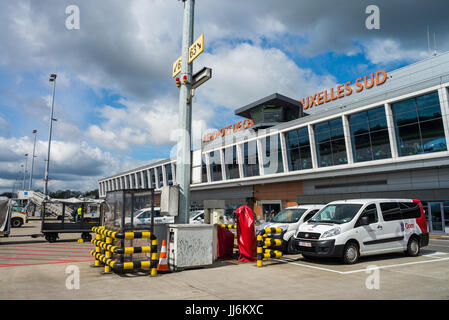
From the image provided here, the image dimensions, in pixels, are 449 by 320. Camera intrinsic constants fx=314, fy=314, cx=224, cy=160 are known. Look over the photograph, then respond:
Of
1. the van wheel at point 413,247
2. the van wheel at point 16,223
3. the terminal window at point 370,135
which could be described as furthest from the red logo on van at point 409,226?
the van wheel at point 16,223

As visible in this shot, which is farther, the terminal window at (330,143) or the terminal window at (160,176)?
the terminal window at (160,176)

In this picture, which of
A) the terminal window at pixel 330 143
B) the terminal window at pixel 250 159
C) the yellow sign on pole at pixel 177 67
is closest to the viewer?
the yellow sign on pole at pixel 177 67

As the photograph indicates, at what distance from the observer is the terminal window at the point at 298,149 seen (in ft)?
113

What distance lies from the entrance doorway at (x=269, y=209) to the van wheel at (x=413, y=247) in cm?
2784

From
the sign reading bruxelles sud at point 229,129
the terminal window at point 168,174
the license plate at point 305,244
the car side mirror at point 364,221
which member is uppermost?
the sign reading bruxelles sud at point 229,129

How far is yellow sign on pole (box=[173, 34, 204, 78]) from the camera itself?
893cm

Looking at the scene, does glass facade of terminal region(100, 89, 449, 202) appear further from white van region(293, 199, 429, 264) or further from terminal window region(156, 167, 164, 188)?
terminal window region(156, 167, 164, 188)

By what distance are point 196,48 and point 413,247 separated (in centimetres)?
971

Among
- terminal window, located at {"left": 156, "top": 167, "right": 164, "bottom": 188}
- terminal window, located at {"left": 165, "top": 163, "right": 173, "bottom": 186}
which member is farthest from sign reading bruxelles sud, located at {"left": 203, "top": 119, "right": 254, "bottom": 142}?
terminal window, located at {"left": 156, "top": 167, "right": 164, "bottom": 188}

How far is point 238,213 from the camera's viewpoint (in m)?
10.2

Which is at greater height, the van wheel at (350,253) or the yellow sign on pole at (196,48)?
the yellow sign on pole at (196,48)
